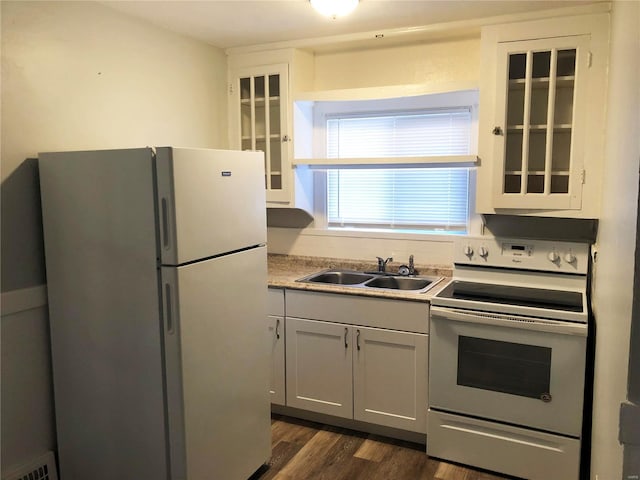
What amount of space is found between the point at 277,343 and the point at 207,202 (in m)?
1.25

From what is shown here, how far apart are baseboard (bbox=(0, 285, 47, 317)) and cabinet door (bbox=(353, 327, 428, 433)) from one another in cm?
155

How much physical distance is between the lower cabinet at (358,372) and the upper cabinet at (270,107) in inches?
36.5

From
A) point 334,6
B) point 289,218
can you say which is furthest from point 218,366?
point 334,6

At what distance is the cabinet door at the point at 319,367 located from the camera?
294cm

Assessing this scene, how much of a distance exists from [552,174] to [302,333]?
161 cm

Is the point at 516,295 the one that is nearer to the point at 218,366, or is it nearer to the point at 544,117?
the point at 544,117

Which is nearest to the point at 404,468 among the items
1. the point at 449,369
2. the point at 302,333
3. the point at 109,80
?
the point at 449,369

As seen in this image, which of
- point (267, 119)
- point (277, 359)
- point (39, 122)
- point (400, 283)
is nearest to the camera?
point (39, 122)

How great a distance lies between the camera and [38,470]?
7.57ft

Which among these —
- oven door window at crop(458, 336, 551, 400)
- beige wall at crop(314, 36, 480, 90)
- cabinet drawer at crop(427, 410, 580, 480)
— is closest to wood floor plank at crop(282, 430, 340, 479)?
cabinet drawer at crop(427, 410, 580, 480)

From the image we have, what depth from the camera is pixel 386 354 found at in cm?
284

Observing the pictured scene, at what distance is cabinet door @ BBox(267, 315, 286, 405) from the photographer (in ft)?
10.1

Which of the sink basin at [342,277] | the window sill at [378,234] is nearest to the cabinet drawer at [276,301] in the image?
the sink basin at [342,277]

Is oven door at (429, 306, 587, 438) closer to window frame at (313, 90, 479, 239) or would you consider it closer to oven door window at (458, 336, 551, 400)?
oven door window at (458, 336, 551, 400)
